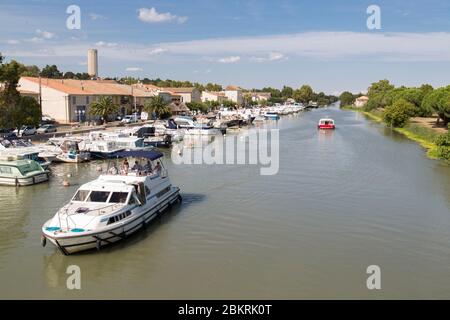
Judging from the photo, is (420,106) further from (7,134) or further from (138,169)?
(138,169)

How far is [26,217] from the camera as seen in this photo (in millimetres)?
22688

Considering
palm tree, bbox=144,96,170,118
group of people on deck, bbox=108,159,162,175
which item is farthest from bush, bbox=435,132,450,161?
palm tree, bbox=144,96,170,118

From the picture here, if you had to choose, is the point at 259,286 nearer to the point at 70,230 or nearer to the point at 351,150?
the point at 70,230

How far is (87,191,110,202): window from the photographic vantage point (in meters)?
19.3

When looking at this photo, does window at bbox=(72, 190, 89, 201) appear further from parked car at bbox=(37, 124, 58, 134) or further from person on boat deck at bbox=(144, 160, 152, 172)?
parked car at bbox=(37, 124, 58, 134)

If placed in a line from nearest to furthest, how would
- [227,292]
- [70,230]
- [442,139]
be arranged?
[227,292]
[70,230]
[442,139]

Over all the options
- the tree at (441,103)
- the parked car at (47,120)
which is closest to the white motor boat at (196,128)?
the parked car at (47,120)

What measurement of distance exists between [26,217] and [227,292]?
1232 centimetres

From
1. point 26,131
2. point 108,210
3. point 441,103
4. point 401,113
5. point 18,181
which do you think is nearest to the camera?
point 108,210

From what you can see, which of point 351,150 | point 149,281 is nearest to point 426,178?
point 351,150

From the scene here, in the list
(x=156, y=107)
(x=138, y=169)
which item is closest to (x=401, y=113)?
(x=156, y=107)

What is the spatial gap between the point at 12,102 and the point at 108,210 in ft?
97.4

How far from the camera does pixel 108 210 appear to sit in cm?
1836

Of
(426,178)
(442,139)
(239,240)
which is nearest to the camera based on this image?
(239,240)
